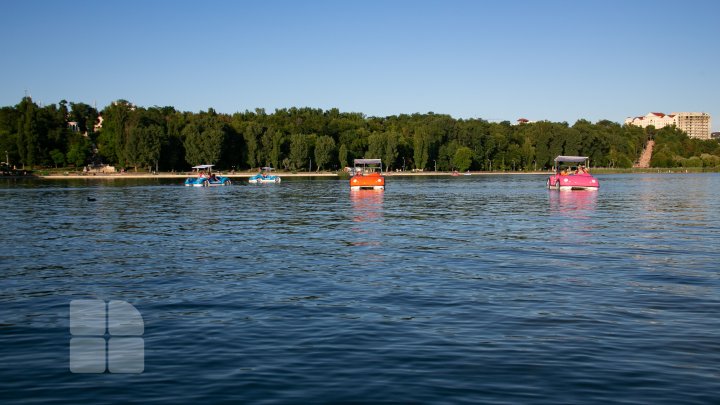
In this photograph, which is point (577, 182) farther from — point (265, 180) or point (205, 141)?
point (205, 141)

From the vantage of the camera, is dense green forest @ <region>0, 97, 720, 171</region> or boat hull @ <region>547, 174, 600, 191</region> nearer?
boat hull @ <region>547, 174, 600, 191</region>

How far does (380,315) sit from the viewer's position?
1405 centimetres

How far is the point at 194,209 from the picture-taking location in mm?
49781

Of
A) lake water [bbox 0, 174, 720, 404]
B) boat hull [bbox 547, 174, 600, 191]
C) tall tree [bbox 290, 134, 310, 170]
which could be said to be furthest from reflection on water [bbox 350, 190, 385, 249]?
tall tree [bbox 290, 134, 310, 170]

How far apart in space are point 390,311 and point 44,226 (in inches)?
1086

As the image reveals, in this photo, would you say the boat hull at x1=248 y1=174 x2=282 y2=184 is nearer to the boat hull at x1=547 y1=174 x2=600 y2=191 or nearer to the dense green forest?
the dense green forest

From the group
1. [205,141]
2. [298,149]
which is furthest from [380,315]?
[298,149]

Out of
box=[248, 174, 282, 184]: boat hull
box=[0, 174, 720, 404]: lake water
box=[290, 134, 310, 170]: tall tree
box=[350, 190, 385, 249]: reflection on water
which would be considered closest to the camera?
box=[0, 174, 720, 404]: lake water

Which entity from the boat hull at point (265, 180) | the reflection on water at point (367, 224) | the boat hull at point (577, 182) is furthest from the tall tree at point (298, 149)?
the reflection on water at point (367, 224)

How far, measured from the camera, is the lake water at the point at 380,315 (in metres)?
9.76

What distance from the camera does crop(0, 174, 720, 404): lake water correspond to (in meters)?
9.76

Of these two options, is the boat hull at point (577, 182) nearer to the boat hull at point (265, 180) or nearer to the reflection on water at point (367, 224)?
the reflection on water at point (367, 224)

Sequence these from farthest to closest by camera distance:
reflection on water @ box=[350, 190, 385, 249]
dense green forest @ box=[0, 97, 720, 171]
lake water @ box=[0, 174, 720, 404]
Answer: dense green forest @ box=[0, 97, 720, 171] → reflection on water @ box=[350, 190, 385, 249] → lake water @ box=[0, 174, 720, 404]

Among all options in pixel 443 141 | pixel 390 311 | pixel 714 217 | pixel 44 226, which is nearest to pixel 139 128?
pixel 443 141
